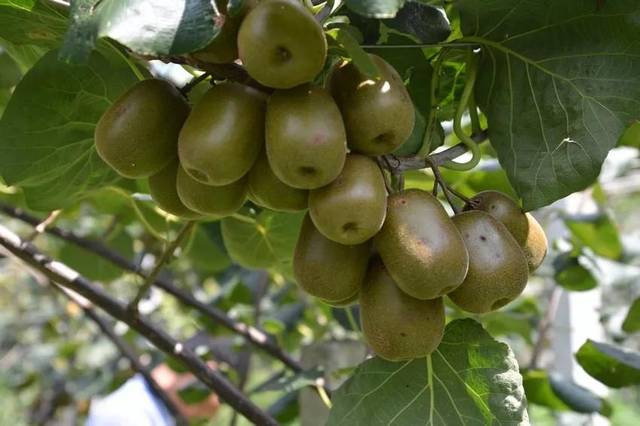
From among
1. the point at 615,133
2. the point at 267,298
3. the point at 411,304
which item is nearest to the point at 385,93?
the point at 411,304

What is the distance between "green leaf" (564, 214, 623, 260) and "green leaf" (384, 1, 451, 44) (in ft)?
4.07

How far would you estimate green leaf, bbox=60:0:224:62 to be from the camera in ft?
2.27

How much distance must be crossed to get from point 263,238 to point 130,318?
317 mm

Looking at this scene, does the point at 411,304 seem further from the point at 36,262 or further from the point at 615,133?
the point at 36,262

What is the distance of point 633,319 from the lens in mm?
1744

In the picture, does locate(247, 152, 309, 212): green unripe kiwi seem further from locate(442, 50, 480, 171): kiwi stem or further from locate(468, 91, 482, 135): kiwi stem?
locate(468, 91, 482, 135): kiwi stem

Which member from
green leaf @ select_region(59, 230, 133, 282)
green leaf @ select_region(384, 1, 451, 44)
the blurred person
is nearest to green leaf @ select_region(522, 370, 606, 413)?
green leaf @ select_region(384, 1, 451, 44)

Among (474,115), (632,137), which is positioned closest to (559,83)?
(474,115)

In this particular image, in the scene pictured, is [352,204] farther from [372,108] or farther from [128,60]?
[128,60]

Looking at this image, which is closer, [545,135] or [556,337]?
[545,135]

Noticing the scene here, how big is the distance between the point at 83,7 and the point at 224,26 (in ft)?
0.43

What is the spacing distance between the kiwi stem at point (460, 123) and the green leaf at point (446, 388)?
222 mm

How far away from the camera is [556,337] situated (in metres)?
2.35

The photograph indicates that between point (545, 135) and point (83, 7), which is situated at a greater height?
point (83, 7)
